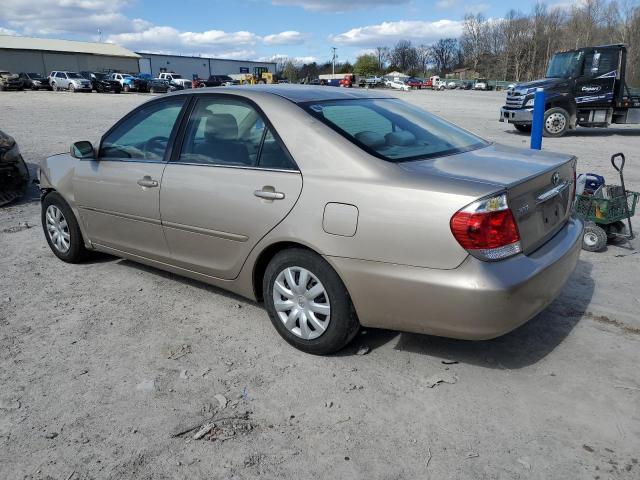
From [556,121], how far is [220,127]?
14.8 m

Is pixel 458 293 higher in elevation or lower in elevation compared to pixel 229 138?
lower

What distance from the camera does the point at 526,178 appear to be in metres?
2.98

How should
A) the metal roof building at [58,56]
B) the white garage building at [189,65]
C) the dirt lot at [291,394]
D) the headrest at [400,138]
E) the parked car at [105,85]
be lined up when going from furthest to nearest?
the white garage building at [189,65], the metal roof building at [58,56], the parked car at [105,85], the headrest at [400,138], the dirt lot at [291,394]

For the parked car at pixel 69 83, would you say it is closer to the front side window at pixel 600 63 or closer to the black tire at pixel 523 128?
the black tire at pixel 523 128

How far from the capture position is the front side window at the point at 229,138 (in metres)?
3.50

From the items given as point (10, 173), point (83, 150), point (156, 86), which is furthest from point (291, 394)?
point (156, 86)

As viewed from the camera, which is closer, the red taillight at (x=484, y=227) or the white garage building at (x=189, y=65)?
the red taillight at (x=484, y=227)

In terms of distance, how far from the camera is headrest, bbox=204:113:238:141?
149 inches

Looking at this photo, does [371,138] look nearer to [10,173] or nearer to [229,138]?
[229,138]

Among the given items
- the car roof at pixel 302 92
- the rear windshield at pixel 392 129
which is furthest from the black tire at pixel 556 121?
the car roof at pixel 302 92

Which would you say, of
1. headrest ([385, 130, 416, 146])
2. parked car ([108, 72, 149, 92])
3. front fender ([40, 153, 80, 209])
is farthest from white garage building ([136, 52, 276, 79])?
headrest ([385, 130, 416, 146])

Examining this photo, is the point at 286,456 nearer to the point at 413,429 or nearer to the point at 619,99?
the point at 413,429

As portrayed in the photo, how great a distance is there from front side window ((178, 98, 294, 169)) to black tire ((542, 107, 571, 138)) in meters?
14.5

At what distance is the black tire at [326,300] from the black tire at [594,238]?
3078 mm
